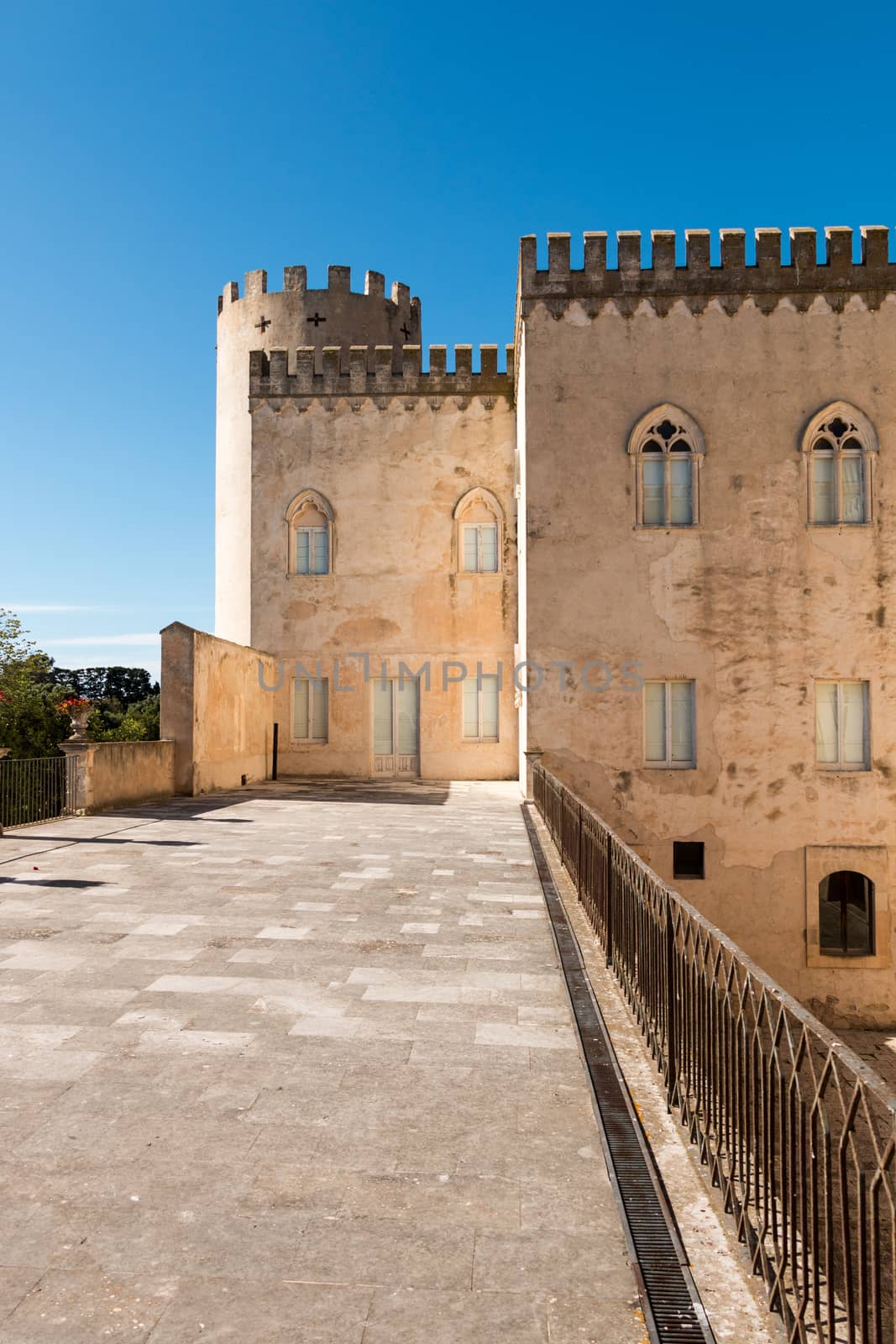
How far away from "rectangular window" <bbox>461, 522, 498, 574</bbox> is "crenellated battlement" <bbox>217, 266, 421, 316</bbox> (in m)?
7.11

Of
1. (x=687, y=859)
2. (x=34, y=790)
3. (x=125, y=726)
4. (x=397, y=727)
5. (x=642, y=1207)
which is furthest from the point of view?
(x=125, y=726)

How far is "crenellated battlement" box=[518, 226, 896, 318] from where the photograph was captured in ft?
56.1

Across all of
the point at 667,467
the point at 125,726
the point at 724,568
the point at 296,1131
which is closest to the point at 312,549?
the point at 667,467

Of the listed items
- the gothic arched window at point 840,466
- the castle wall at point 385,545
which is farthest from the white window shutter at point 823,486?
the castle wall at point 385,545

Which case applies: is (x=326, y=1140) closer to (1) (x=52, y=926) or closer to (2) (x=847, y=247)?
(1) (x=52, y=926)

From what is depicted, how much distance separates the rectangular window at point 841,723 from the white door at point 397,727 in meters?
8.47

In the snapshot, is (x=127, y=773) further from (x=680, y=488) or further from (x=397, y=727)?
(x=680, y=488)

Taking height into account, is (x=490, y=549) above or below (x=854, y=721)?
above

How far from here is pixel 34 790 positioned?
44.0ft

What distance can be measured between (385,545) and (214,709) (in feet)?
19.8

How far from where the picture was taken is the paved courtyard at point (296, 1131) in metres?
2.80

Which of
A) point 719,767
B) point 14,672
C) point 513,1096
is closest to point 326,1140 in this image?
point 513,1096

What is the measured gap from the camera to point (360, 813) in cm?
1526

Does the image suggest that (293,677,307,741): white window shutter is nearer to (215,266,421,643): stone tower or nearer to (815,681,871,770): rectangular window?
(215,266,421,643): stone tower
